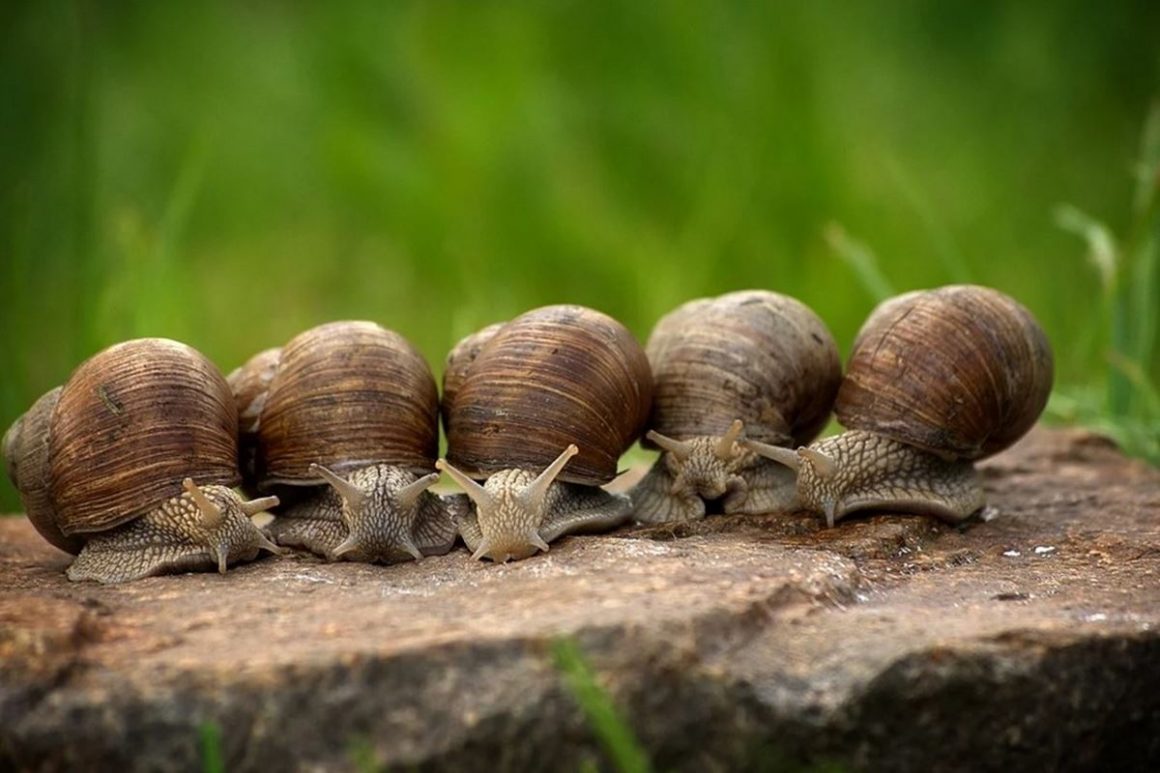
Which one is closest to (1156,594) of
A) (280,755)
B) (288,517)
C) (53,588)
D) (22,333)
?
(280,755)

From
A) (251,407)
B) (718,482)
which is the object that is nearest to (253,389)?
(251,407)

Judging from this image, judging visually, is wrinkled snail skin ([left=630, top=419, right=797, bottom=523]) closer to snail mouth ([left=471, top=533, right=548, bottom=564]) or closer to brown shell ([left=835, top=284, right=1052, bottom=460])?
brown shell ([left=835, top=284, right=1052, bottom=460])

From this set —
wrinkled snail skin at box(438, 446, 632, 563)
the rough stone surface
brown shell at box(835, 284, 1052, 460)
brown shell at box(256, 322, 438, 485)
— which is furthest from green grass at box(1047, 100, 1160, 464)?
brown shell at box(256, 322, 438, 485)

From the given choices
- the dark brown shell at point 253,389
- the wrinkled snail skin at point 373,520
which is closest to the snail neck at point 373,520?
the wrinkled snail skin at point 373,520

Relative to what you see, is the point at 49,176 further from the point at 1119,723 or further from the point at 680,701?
the point at 1119,723

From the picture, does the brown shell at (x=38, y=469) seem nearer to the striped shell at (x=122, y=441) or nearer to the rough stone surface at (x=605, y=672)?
the striped shell at (x=122, y=441)
